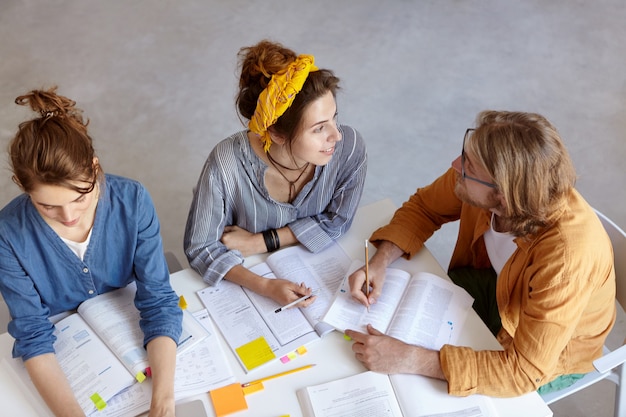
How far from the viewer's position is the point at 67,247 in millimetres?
1739

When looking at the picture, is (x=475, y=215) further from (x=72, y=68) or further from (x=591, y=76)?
(x=72, y=68)

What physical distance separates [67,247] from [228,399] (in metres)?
0.60

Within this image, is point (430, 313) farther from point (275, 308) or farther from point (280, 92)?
point (280, 92)

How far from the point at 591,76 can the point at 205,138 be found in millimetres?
2479

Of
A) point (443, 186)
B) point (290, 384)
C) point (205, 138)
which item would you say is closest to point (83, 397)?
point (290, 384)

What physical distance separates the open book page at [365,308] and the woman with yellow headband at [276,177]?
92 millimetres

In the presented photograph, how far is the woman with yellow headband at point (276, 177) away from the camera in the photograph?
1.93m

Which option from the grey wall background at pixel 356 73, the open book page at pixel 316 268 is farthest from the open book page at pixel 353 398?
the grey wall background at pixel 356 73

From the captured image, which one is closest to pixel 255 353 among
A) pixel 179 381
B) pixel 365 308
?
pixel 179 381

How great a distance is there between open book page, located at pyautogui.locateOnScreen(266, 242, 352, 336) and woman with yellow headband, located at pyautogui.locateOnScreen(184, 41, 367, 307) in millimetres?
30

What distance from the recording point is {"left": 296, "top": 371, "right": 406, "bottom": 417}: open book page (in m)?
1.61

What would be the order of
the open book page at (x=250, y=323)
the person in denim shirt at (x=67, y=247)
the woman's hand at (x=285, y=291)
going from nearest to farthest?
the person in denim shirt at (x=67, y=247), the open book page at (x=250, y=323), the woman's hand at (x=285, y=291)

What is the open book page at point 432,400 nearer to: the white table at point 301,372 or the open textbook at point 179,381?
the white table at point 301,372

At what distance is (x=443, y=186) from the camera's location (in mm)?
2121
